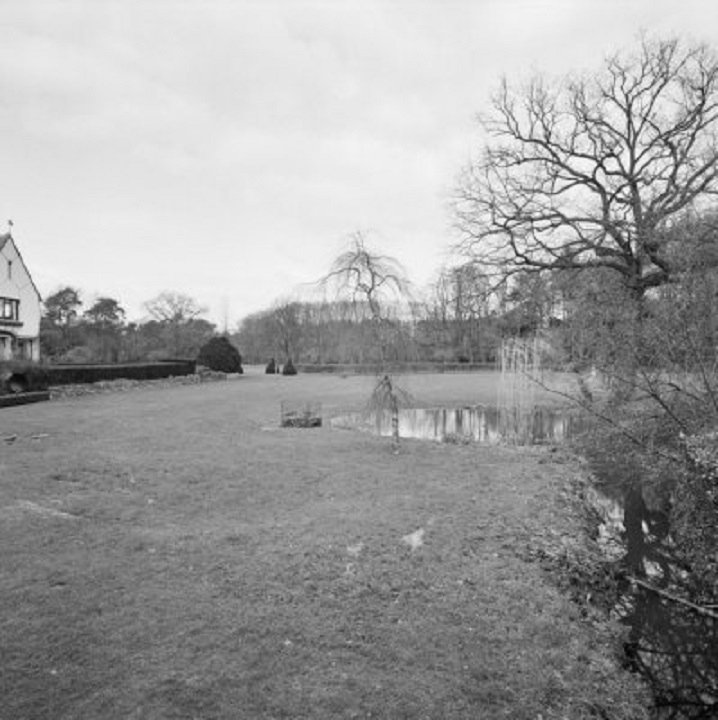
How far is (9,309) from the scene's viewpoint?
29.3 m

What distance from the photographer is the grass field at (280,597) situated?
3621 millimetres

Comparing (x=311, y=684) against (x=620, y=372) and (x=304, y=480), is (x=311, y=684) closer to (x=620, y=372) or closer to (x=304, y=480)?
(x=304, y=480)

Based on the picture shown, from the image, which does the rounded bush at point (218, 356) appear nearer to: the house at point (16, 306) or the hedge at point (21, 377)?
the house at point (16, 306)

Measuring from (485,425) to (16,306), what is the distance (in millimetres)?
27886

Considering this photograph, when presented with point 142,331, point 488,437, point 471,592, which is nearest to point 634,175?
point 488,437

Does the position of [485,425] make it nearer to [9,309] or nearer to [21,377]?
[21,377]

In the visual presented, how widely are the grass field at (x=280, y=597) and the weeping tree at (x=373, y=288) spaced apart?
3.30 metres

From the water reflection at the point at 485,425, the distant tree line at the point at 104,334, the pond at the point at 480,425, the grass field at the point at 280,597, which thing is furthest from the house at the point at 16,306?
the grass field at the point at 280,597

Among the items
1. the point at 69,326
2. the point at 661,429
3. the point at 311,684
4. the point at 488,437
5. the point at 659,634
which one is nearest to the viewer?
the point at 311,684

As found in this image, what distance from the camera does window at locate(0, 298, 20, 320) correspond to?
28.8m

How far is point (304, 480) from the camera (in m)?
9.34

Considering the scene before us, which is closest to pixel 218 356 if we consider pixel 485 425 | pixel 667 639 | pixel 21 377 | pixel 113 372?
pixel 113 372

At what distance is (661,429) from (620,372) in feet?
3.46

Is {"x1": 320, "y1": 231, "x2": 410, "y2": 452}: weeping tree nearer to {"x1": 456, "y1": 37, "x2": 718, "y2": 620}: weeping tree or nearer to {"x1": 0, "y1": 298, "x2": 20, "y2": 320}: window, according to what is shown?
{"x1": 456, "y1": 37, "x2": 718, "y2": 620}: weeping tree
